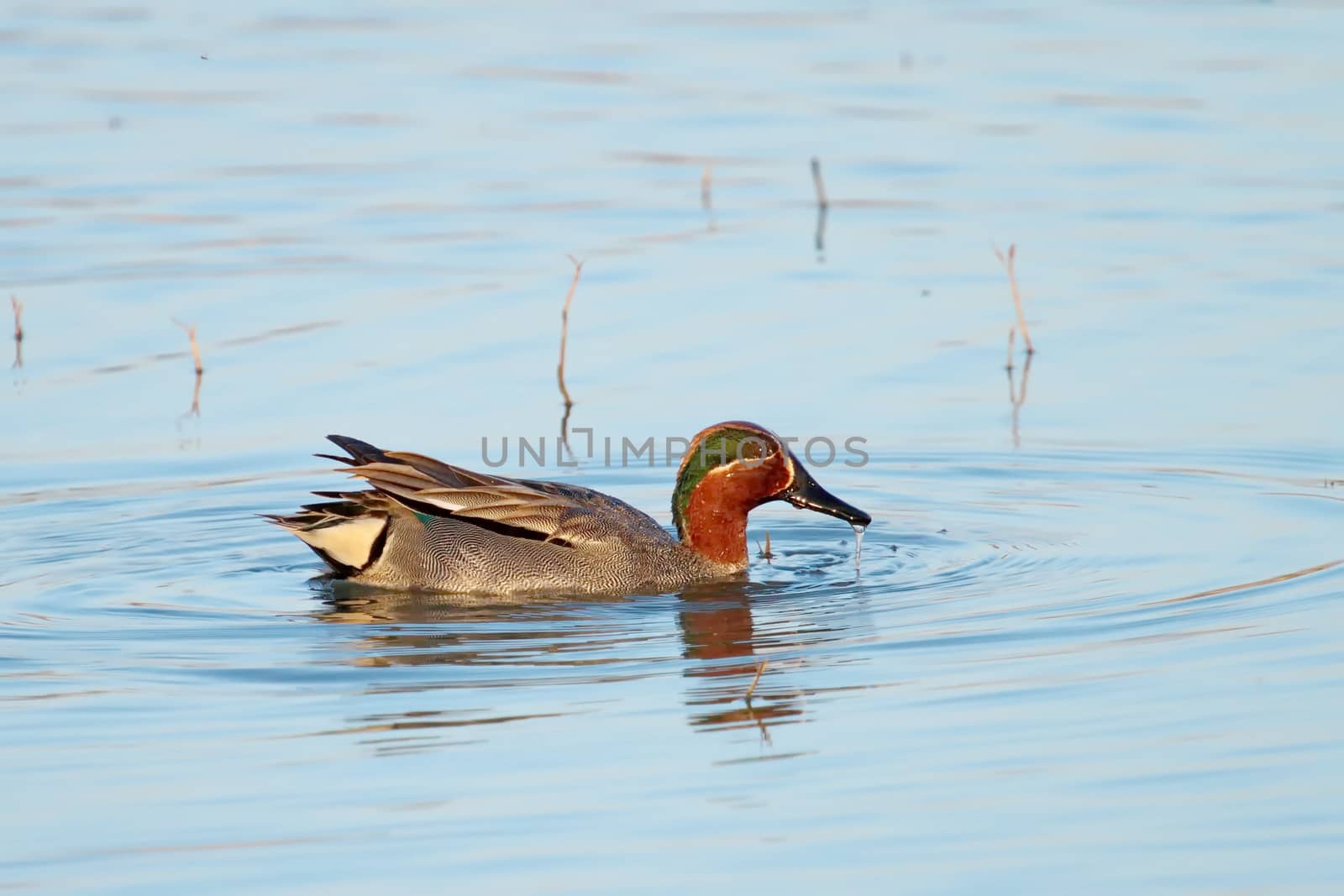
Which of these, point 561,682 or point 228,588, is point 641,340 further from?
point 561,682

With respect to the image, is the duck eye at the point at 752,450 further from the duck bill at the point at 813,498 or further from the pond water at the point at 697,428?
the pond water at the point at 697,428

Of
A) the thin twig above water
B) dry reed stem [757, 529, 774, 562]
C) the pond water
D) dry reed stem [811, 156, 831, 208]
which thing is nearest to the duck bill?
the pond water

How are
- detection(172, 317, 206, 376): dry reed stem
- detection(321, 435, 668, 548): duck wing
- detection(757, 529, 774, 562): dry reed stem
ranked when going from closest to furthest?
detection(321, 435, 668, 548): duck wing
detection(757, 529, 774, 562): dry reed stem
detection(172, 317, 206, 376): dry reed stem

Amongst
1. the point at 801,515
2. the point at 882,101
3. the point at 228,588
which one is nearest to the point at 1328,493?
the point at 801,515

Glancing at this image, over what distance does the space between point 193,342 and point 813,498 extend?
Result: 416cm

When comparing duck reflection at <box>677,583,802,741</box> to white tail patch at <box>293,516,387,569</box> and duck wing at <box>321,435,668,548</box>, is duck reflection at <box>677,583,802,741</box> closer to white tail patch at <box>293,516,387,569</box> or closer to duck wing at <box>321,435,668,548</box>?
duck wing at <box>321,435,668,548</box>

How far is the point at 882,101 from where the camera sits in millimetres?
→ 20094

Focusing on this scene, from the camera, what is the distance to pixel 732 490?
9.73m

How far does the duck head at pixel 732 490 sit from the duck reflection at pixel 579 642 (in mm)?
260

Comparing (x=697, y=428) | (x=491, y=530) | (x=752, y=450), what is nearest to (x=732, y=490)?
(x=752, y=450)

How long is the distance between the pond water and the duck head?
314 mm

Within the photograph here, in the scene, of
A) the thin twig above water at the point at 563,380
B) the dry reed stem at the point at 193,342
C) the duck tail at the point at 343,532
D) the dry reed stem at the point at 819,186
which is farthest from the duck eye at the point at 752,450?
the dry reed stem at the point at 819,186

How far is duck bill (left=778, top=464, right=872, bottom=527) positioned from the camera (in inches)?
379

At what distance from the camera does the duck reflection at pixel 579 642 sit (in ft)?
24.5
